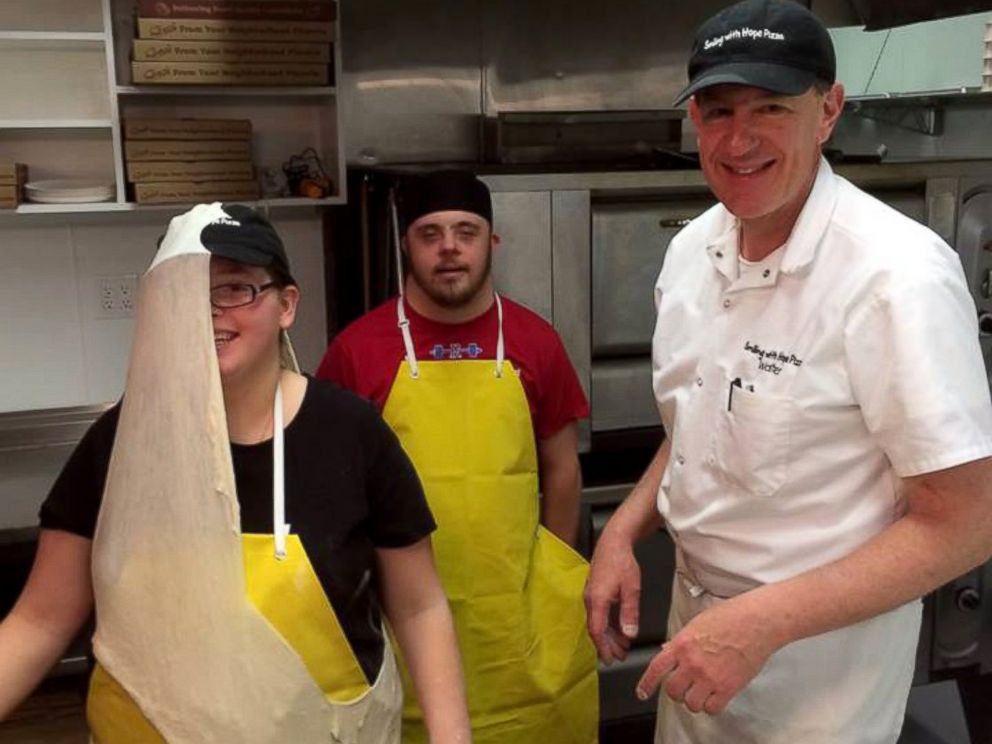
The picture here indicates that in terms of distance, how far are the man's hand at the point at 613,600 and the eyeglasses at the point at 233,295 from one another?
1.87ft

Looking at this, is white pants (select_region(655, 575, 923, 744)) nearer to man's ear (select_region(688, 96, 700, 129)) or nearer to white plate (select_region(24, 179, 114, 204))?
man's ear (select_region(688, 96, 700, 129))

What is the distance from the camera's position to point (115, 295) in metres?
2.49

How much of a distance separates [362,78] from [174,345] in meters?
1.59

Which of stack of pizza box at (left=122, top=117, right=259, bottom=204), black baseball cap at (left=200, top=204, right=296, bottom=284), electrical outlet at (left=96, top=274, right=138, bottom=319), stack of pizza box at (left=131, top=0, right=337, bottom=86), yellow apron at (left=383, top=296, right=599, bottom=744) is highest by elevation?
stack of pizza box at (left=131, top=0, right=337, bottom=86)

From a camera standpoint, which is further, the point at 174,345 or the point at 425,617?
the point at 425,617

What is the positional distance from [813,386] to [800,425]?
0.05 metres

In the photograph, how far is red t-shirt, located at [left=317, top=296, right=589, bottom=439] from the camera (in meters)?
1.73

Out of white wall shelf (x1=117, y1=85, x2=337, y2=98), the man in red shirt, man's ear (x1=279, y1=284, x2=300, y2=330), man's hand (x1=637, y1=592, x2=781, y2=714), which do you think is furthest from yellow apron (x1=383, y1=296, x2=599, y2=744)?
white wall shelf (x1=117, y1=85, x2=337, y2=98)

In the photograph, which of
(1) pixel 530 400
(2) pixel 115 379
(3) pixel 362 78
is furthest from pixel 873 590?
(2) pixel 115 379

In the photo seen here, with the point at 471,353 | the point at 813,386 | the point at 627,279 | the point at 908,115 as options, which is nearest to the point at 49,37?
the point at 471,353

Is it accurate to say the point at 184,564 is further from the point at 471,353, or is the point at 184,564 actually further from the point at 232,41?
the point at 232,41

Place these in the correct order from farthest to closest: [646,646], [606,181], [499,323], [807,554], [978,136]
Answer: [978,136] → [646,646] → [606,181] → [499,323] → [807,554]

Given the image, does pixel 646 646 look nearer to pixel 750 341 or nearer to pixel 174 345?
pixel 750 341

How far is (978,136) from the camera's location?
2645 millimetres
